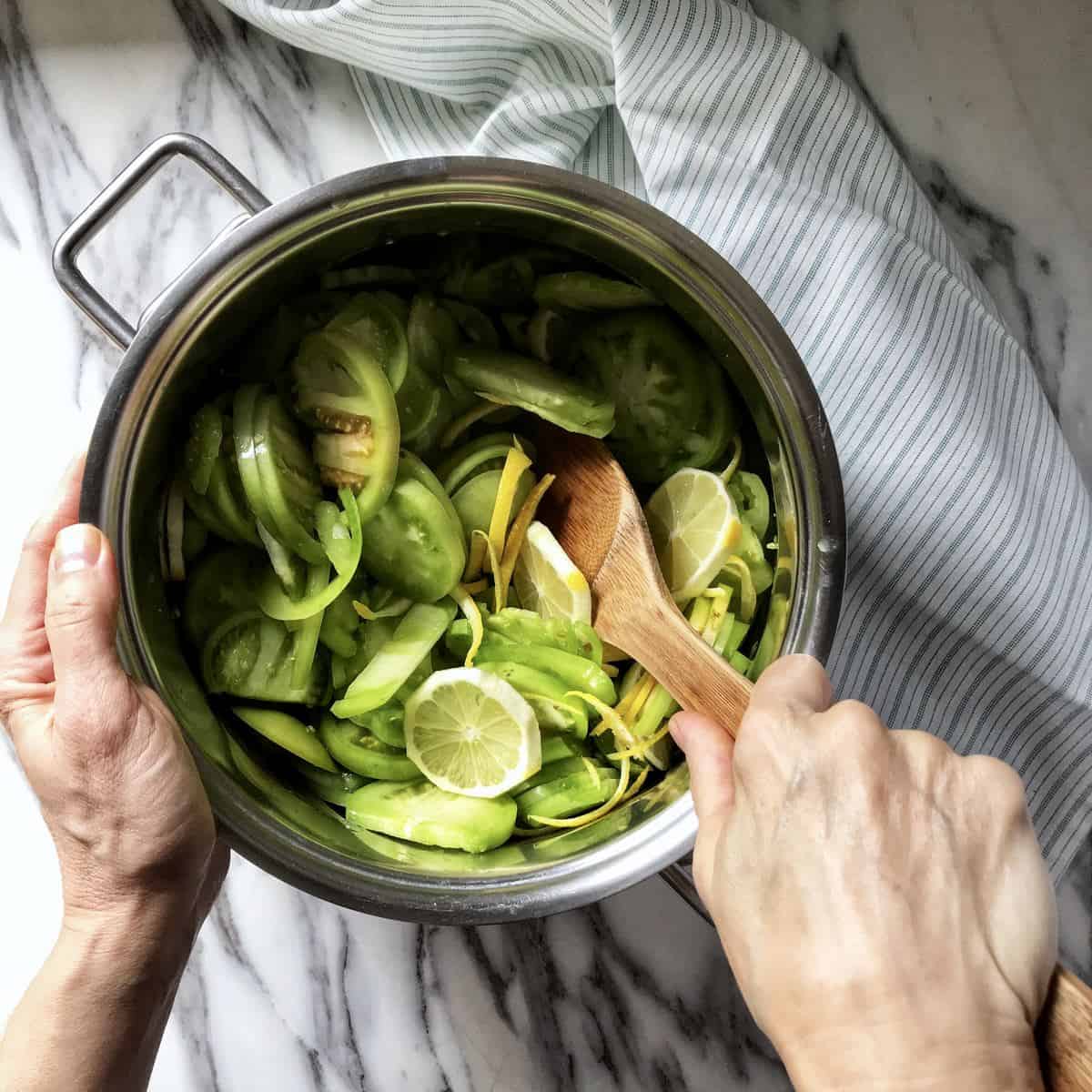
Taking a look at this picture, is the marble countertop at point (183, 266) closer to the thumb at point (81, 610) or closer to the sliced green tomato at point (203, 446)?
the sliced green tomato at point (203, 446)

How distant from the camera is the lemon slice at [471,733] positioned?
1.07 m

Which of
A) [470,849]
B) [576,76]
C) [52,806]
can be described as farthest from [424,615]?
[576,76]

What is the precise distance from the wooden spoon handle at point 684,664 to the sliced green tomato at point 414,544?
0.65 ft

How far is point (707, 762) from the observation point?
874 mm

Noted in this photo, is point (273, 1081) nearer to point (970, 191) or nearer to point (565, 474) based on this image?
point (565, 474)

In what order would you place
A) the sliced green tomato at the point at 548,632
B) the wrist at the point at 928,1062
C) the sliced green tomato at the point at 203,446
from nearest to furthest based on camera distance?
the wrist at the point at 928,1062, the sliced green tomato at the point at 203,446, the sliced green tomato at the point at 548,632

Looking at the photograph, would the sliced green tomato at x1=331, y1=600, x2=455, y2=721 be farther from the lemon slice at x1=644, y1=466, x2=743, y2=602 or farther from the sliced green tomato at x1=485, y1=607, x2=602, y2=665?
the lemon slice at x1=644, y1=466, x2=743, y2=602

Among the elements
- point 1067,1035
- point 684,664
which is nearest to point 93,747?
point 684,664

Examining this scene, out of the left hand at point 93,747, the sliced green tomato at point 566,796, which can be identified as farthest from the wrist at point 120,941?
the sliced green tomato at point 566,796

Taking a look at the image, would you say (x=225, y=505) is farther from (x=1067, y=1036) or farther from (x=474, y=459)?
(x=1067, y=1036)

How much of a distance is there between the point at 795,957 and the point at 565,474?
0.60 metres

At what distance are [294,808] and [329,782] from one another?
9 centimetres

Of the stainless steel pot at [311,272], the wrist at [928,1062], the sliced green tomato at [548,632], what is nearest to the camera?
the wrist at [928,1062]

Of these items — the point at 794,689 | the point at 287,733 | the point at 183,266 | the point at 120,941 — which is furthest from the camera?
the point at 183,266
